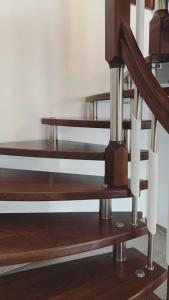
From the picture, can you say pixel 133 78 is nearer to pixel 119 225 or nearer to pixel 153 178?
pixel 153 178

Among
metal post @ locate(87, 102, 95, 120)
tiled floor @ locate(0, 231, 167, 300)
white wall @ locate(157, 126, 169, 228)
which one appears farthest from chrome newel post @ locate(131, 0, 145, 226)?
white wall @ locate(157, 126, 169, 228)

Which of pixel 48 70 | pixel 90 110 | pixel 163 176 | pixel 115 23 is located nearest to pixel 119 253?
pixel 115 23

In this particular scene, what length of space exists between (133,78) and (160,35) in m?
0.40

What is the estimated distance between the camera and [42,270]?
1.21 meters

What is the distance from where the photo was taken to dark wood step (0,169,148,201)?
1.10 m

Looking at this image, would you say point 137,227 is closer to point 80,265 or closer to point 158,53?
point 80,265

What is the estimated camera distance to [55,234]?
108cm

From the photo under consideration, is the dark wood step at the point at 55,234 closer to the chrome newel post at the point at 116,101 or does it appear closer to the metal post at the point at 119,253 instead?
the metal post at the point at 119,253

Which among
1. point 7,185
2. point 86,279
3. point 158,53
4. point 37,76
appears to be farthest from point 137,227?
point 37,76

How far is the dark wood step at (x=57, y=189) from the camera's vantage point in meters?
1.10

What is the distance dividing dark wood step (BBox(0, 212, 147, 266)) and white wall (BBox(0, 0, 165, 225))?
0.73m

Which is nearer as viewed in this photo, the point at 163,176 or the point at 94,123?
the point at 94,123

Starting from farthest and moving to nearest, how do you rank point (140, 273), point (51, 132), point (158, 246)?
point (158, 246) < point (51, 132) < point (140, 273)

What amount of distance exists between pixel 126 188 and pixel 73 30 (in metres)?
1.39
